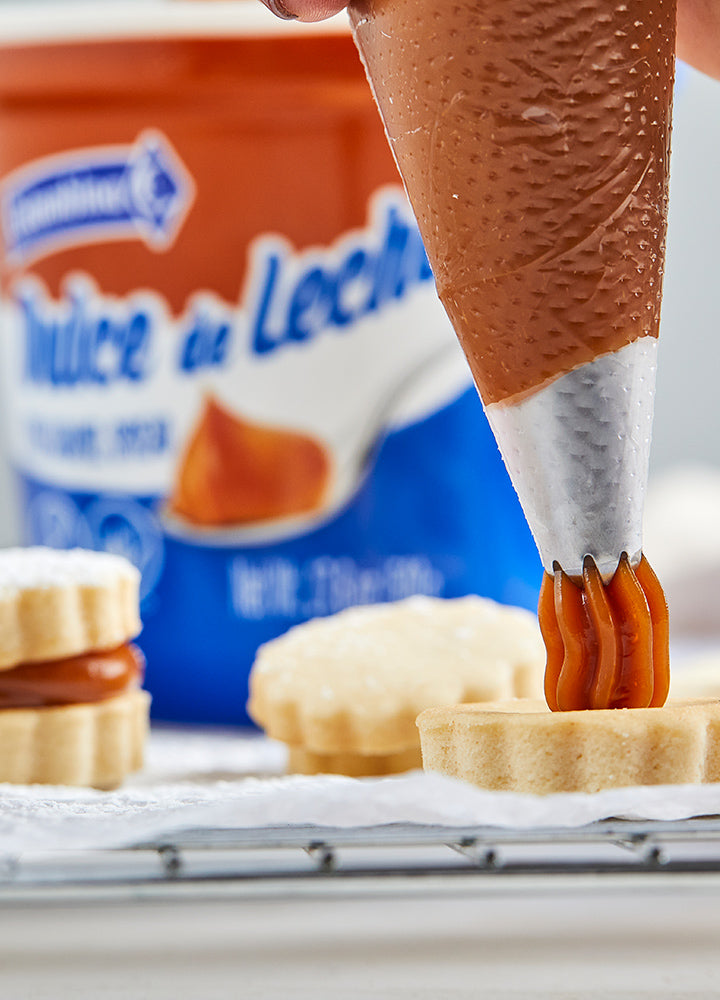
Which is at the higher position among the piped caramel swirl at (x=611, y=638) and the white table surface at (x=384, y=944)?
the piped caramel swirl at (x=611, y=638)

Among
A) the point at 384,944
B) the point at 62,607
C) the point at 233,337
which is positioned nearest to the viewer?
the point at 384,944

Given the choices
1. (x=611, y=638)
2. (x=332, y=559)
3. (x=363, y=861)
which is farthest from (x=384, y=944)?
(x=332, y=559)

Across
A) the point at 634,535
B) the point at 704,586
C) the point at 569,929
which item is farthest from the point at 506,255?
the point at 704,586

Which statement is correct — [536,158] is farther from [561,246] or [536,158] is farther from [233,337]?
[233,337]

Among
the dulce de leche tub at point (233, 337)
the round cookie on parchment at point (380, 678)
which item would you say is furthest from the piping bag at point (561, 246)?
the dulce de leche tub at point (233, 337)

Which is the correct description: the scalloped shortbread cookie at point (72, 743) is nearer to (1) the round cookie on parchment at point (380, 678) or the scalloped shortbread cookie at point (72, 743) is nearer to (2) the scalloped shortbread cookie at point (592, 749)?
(1) the round cookie on parchment at point (380, 678)

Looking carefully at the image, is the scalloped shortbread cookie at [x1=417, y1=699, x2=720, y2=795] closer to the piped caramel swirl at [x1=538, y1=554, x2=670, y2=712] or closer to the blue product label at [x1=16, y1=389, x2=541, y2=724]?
the piped caramel swirl at [x1=538, y1=554, x2=670, y2=712]

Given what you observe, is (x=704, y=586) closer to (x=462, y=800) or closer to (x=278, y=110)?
(x=278, y=110)
